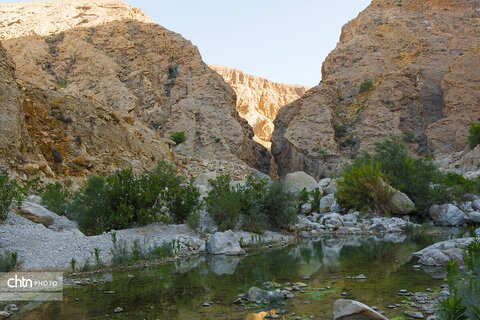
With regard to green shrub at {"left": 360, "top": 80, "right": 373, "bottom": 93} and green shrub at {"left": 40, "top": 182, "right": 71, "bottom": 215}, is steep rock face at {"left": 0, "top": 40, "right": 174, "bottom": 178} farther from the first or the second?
green shrub at {"left": 360, "top": 80, "right": 373, "bottom": 93}

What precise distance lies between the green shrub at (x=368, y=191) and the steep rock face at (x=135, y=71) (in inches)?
589

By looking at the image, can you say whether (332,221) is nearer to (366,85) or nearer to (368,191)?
(368,191)

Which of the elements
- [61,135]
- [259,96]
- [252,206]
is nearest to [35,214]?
[252,206]

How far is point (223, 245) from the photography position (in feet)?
30.5

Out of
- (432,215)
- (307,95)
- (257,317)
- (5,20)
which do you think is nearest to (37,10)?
(5,20)

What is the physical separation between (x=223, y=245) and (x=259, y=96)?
7907 centimetres

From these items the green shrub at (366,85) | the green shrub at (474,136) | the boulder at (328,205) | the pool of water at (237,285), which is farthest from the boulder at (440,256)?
the green shrub at (366,85)

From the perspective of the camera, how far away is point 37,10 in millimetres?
43250

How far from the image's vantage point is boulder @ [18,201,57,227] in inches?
380

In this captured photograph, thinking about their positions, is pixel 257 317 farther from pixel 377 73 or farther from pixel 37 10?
pixel 37 10

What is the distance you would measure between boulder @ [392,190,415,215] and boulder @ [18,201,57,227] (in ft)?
39.0

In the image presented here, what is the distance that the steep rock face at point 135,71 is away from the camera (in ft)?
103

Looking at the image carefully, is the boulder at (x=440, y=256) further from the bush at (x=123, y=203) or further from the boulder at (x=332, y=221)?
the bush at (x=123, y=203)

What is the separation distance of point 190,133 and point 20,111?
1547cm
